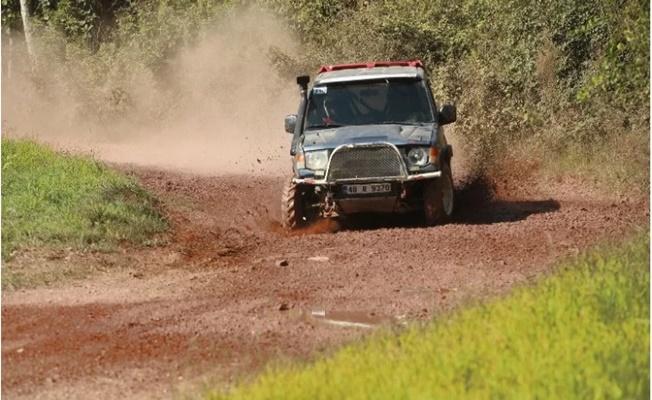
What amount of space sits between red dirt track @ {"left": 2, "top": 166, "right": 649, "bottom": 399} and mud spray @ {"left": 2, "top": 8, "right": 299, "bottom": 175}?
1233 cm

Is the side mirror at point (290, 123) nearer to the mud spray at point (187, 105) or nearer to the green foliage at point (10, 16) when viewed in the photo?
the mud spray at point (187, 105)

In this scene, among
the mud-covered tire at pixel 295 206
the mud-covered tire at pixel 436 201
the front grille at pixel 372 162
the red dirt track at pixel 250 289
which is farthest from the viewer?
the mud-covered tire at pixel 295 206

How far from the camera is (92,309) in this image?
38.8ft

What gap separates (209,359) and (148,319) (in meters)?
1.75

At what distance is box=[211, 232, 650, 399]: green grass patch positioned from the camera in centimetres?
718

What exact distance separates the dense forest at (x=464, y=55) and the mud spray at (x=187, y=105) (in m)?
0.13

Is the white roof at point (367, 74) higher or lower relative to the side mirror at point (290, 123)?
higher

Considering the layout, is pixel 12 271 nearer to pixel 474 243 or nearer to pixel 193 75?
pixel 474 243

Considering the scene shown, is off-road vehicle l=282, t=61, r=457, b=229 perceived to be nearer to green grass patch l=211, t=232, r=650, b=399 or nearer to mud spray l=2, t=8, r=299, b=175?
green grass patch l=211, t=232, r=650, b=399

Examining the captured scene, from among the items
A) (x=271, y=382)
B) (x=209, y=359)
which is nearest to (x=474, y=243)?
(x=209, y=359)

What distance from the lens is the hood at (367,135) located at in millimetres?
15875

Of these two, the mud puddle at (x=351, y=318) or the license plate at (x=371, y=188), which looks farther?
the license plate at (x=371, y=188)

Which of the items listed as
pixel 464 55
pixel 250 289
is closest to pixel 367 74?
pixel 250 289

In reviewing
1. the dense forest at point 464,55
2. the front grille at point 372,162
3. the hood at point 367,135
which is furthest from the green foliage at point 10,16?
the front grille at point 372,162
